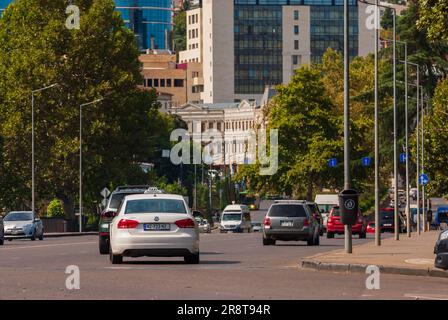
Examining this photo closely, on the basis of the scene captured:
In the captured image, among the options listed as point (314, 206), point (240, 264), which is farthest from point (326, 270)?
point (314, 206)

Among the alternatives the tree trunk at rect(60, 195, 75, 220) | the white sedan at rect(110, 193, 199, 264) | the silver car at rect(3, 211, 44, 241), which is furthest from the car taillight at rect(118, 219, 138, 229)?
the tree trunk at rect(60, 195, 75, 220)

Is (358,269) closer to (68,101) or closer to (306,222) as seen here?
(306,222)

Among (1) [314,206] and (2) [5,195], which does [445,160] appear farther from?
(2) [5,195]

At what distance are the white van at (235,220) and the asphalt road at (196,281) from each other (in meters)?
91.0

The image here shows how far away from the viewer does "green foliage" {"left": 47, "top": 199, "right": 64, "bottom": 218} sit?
11788 cm

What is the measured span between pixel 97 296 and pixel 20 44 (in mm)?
91815

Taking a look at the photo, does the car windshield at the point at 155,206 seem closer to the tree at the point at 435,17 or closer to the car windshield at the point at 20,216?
the tree at the point at 435,17

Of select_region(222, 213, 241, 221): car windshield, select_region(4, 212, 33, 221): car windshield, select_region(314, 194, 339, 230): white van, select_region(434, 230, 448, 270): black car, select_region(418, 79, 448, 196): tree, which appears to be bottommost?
select_region(434, 230, 448, 270): black car

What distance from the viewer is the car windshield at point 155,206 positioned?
3619 cm

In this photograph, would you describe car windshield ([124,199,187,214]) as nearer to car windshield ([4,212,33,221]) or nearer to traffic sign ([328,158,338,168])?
car windshield ([4,212,33,221])

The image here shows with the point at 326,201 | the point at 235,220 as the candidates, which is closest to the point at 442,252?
the point at 326,201

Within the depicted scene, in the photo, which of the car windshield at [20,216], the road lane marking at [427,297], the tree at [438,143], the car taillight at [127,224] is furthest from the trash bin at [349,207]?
the tree at [438,143]

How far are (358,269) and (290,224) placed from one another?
72.8 ft

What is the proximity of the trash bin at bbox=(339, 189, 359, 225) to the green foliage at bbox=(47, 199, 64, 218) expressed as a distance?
7737 centimetres
